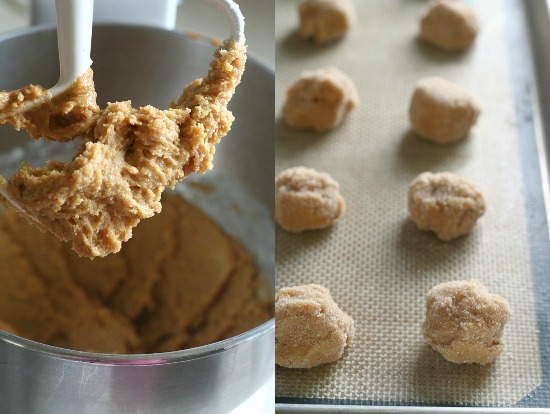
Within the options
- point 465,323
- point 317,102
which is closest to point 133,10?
point 317,102

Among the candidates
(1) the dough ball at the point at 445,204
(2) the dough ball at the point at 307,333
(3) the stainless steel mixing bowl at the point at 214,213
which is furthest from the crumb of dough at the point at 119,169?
(1) the dough ball at the point at 445,204

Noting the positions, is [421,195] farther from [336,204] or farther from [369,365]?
[369,365]

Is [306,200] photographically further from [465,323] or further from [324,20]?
[324,20]

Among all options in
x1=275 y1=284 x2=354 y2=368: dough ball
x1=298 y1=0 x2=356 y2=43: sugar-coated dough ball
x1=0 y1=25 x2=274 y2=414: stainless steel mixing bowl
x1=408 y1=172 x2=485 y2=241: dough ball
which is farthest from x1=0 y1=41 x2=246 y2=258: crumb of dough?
x1=298 y1=0 x2=356 y2=43: sugar-coated dough ball

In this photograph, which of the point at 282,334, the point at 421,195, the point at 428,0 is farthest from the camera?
the point at 428,0

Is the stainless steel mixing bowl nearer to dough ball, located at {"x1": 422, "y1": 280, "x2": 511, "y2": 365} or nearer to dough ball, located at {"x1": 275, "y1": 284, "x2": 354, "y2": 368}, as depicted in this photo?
dough ball, located at {"x1": 275, "y1": 284, "x2": 354, "y2": 368}

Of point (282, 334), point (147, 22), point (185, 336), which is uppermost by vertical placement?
point (147, 22)

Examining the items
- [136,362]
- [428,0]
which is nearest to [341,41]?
[428,0]

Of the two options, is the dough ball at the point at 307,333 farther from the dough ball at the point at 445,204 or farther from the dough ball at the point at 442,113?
the dough ball at the point at 442,113
